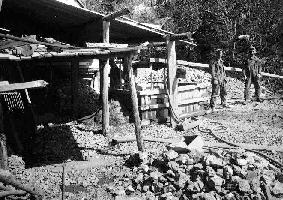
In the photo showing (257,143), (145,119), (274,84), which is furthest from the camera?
(274,84)

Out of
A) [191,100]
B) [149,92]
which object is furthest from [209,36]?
[149,92]

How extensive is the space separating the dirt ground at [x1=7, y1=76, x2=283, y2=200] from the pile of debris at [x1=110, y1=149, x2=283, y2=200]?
689mm

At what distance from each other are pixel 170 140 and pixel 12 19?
322 inches

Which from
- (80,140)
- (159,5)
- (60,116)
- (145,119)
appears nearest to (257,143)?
(145,119)

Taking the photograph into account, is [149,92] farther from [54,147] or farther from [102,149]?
[54,147]

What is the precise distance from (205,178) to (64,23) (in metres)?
8.29

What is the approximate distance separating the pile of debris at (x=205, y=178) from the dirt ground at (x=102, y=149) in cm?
69

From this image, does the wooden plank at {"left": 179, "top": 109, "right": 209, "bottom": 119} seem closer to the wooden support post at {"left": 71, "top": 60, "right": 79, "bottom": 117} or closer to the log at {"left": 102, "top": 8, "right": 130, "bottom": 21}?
the wooden support post at {"left": 71, "top": 60, "right": 79, "bottom": 117}

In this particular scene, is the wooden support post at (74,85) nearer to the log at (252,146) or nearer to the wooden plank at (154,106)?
the wooden plank at (154,106)

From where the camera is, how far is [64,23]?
11.6 m

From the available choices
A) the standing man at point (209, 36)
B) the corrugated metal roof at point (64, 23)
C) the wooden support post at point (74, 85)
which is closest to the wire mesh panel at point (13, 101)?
the corrugated metal roof at point (64, 23)

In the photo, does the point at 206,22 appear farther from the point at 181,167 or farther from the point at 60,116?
the point at 181,167

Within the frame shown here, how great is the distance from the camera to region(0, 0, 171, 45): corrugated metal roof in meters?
9.45

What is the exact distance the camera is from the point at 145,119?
11672 mm
